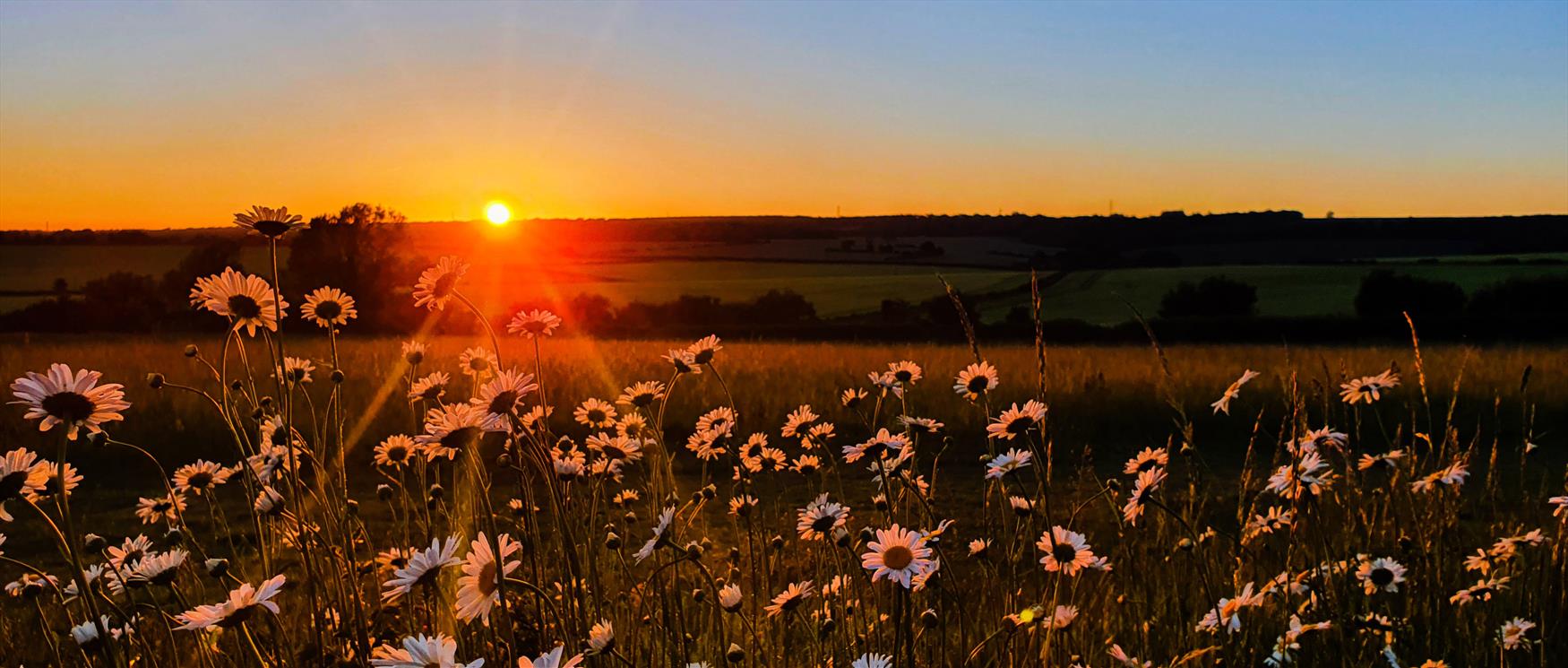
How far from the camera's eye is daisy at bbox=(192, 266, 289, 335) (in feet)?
7.25

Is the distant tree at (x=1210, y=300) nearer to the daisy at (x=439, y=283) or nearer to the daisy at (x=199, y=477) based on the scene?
the daisy at (x=199, y=477)

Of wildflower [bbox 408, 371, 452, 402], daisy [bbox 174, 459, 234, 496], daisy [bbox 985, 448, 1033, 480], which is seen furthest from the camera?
daisy [bbox 174, 459, 234, 496]

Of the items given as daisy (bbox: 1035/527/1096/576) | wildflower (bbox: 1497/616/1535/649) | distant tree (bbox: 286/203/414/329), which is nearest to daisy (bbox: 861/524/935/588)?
daisy (bbox: 1035/527/1096/576)

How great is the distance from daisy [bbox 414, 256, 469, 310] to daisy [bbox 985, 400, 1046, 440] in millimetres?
1152

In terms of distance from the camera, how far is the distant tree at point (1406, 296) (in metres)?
35.2

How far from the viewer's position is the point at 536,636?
8.86 feet

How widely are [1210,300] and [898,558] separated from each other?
1519 inches

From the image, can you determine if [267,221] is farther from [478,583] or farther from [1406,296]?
[1406,296]

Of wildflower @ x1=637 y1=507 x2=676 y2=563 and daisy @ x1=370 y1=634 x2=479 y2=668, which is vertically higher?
daisy @ x1=370 y1=634 x2=479 y2=668

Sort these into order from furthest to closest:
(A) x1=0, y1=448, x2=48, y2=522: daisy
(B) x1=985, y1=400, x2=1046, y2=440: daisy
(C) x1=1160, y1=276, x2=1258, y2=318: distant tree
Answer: (C) x1=1160, y1=276, x2=1258, y2=318: distant tree
(B) x1=985, y1=400, x2=1046, y2=440: daisy
(A) x1=0, y1=448, x2=48, y2=522: daisy

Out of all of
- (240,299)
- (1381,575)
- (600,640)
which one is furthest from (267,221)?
(1381,575)

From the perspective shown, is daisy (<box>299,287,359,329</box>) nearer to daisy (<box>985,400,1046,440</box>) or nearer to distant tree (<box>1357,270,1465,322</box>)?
daisy (<box>985,400,1046,440</box>)

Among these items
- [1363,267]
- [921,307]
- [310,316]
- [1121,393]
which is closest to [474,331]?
[921,307]

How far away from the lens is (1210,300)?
123ft
